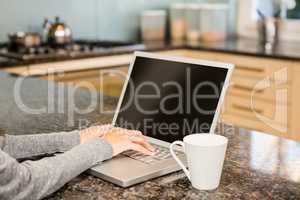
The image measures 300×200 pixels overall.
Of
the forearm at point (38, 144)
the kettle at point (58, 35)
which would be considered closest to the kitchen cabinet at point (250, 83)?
the kettle at point (58, 35)

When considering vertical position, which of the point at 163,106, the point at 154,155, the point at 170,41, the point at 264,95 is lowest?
the point at 264,95

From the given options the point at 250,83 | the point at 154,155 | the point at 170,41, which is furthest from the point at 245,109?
the point at 154,155

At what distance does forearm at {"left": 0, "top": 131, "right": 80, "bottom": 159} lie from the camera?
1.23 metres

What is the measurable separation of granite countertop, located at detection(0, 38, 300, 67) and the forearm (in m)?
1.63

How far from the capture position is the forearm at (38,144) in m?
1.23

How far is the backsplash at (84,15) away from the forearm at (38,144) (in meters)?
2.25

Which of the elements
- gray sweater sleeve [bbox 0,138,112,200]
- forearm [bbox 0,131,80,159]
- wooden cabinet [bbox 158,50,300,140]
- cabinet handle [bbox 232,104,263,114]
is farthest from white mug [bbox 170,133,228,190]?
cabinet handle [bbox 232,104,263,114]

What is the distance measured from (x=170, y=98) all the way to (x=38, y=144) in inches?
14.9

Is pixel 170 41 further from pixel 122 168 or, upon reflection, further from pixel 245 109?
pixel 122 168

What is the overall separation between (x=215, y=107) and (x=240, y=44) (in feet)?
8.30

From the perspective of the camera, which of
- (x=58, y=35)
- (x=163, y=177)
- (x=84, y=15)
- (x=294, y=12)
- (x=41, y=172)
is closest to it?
(x=41, y=172)

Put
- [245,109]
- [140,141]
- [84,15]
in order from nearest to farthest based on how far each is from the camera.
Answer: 1. [140,141]
2. [245,109]
3. [84,15]

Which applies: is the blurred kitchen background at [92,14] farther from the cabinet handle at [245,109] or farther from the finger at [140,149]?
the finger at [140,149]

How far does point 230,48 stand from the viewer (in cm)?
340
